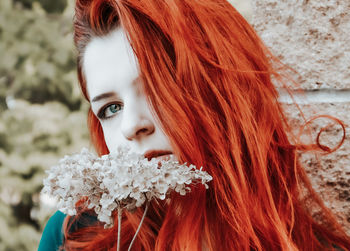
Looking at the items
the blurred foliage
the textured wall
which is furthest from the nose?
the blurred foliage

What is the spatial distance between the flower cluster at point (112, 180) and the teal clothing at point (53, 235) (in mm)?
602

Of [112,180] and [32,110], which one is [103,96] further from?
[32,110]

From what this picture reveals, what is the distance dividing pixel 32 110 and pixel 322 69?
2612 millimetres

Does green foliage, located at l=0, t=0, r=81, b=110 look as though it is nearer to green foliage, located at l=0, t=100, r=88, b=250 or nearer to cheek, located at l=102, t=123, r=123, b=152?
green foliage, located at l=0, t=100, r=88, b=250

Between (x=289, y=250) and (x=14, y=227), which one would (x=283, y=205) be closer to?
(x=289, y=250)

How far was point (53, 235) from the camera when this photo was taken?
53.4 inches

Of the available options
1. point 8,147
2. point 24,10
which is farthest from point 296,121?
point 24,10

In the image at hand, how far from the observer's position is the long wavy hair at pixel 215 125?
3.24 feet

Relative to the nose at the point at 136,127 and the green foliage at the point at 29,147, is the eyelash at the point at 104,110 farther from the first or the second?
the green foliage at the point at 29,147

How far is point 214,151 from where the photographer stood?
3.34ft

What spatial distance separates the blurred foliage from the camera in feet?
10.2

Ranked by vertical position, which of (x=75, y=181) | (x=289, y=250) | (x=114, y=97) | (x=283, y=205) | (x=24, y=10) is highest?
(x=24, y=10)

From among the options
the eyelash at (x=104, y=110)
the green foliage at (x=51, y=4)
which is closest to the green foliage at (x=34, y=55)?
the green foliage at (x=51, y=4)

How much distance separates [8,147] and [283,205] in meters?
2.83
